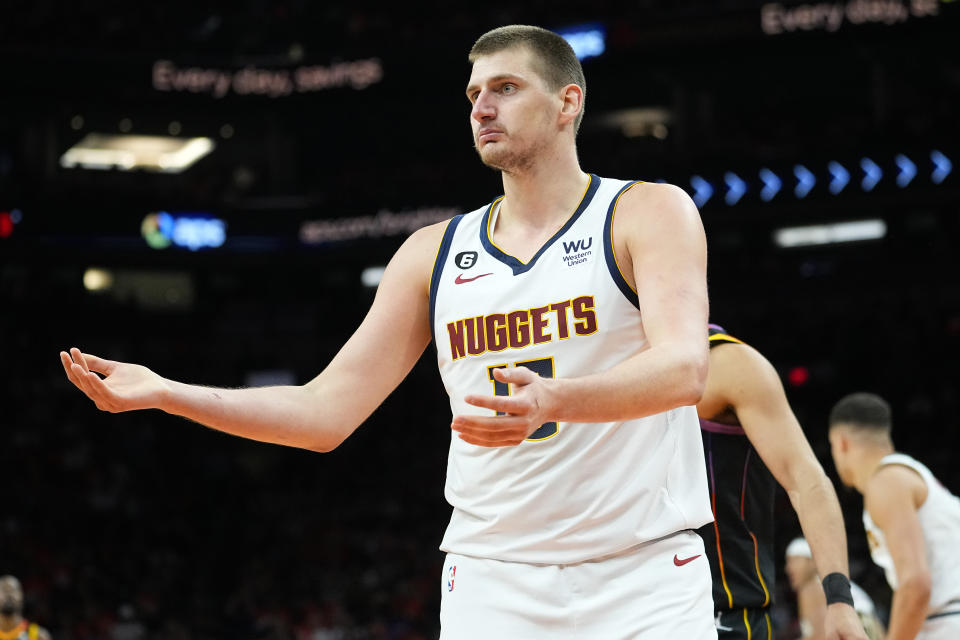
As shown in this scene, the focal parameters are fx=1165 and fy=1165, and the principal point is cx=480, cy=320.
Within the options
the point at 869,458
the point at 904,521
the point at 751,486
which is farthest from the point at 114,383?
A: the point at 869,458

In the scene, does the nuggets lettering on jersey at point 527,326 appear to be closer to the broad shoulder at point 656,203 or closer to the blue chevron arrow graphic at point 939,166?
the broad shoulder at point 656,203

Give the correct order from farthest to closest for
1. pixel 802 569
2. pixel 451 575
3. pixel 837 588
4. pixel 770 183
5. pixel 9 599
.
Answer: pixel 770 183 < pixel 9 599 < pixel 802 569 < pixel 837 588 < pixel 451 575

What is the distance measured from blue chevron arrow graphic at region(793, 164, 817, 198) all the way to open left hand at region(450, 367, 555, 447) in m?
19.4

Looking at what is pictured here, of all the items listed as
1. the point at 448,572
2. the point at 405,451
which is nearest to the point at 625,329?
the point at 448,572

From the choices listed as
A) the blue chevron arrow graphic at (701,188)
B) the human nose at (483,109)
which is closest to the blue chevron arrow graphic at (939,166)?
the blue chevron arrow graphic at (701,188)

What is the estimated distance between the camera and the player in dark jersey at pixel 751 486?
382cm

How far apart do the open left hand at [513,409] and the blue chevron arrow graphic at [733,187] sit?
1952 centimetres

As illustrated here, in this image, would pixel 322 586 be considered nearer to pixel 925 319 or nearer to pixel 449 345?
pixel 925 319

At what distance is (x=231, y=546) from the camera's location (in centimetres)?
2200

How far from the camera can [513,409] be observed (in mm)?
2195

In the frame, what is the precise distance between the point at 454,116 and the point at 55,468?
12425 millimetres

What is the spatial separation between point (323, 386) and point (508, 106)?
909mm

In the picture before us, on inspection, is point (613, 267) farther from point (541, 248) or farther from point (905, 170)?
point (905, 170)

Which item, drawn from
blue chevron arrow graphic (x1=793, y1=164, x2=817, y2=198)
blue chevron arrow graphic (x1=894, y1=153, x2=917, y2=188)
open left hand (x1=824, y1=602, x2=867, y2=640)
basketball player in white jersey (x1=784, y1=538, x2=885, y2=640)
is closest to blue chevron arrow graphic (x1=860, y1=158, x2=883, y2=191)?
blue chevron arrow graphic (x1=894, y1=153, x2=917, y2=188)
